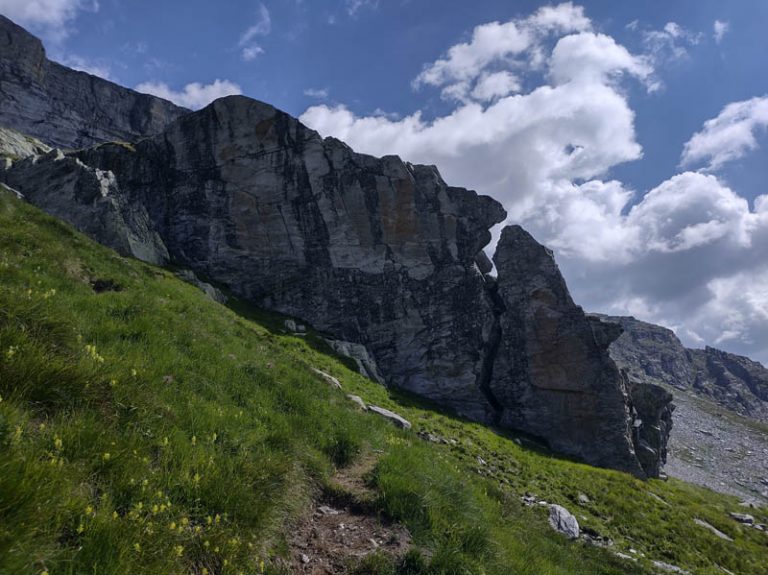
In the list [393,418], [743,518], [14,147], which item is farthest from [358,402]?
[14,147]

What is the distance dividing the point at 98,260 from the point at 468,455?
22.2 metres

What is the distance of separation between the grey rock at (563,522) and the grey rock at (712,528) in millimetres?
11913

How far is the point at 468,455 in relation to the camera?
2573cm

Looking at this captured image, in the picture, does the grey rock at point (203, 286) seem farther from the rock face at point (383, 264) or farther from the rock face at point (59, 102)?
the rock face at point (59, 102)

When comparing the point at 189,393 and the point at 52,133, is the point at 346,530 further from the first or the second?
the point at 52,133

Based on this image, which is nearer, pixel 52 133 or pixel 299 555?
pixel 299 555

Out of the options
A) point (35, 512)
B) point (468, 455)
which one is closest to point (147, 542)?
point (35, 512)

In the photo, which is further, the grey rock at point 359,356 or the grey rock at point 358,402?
the grey rock at point 359,356

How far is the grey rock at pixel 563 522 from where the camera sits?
1792 cm

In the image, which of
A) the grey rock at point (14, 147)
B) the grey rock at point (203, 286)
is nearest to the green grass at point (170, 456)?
the grey rock at point (203, 286)

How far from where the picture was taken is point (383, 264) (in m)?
56.7

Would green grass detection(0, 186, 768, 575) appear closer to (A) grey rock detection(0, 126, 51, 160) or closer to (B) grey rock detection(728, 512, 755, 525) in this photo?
(B) grey rock detection(728, 512, 755, 525)

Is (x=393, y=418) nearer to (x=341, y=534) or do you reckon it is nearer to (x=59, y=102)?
(x=341, y=534)

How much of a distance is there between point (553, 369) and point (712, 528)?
26.8 meters
